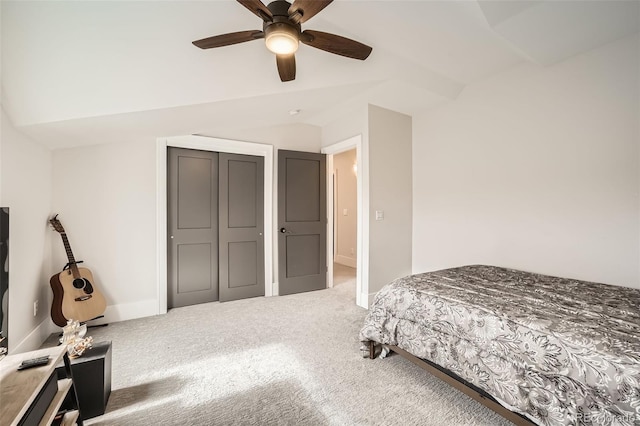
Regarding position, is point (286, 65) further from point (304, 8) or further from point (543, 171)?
point (543, 171)

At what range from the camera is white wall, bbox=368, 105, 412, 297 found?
3381 millimetres

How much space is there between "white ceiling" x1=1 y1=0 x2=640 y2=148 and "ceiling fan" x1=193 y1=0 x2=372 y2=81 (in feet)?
1.23

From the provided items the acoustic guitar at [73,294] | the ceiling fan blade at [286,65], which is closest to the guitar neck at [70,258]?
the acoustic guitar at [73,294]

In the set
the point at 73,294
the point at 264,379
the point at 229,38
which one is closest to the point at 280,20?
the point at 229,38

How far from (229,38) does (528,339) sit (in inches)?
93.4

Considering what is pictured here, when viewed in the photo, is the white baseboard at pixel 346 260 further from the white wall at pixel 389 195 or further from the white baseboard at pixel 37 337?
the white baseboard at pixel 37 337

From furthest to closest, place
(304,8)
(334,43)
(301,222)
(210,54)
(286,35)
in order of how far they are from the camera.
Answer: (301,222), (210,54), (334,43), (286,35), (304,8)

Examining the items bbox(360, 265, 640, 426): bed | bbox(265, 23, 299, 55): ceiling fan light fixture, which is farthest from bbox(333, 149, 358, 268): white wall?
bbox(265, 23, 299, 55): ceiling fan light fixture

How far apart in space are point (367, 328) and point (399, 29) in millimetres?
2416

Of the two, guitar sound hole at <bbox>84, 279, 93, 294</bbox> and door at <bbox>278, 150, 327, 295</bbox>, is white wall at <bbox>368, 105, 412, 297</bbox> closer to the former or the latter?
door at <bbox>278, 150, 327, 295</bbox>

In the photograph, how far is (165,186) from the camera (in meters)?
3.17

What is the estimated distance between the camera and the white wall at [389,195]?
338cm

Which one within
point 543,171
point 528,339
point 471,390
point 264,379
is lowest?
point 264,379

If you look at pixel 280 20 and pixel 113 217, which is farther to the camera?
pixel 113 217
